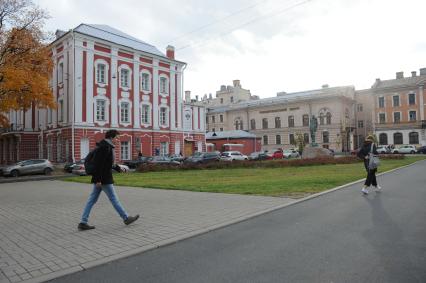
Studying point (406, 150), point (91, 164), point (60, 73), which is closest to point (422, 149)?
point (406, 150)

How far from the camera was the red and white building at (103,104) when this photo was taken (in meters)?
35.3

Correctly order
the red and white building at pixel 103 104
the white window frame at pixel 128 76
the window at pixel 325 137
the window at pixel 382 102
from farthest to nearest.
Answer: the window at pixel 382 102, the window at pixel 325 137, the white window frame at pixel 128 76, the red and white building at pixel 103 104

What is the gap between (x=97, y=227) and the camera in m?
7.09

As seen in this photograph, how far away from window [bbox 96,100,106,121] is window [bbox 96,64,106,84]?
7.32 feet

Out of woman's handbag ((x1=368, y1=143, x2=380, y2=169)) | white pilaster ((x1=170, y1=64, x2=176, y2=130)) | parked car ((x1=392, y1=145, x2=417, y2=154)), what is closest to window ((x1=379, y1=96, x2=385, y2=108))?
parked car ((x1=392, y1=145, x2=417, y2=154))

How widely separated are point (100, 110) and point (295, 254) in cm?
3550

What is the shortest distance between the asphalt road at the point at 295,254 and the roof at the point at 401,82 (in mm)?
67040

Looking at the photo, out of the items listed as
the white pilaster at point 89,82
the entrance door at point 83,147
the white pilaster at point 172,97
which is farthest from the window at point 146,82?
the entrance door at point 83,147

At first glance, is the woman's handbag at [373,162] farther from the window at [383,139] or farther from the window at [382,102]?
the window at [382,102]

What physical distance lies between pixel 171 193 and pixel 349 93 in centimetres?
7058

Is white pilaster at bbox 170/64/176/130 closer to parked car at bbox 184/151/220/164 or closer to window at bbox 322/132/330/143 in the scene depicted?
parked car at bbox 184/151/220/164

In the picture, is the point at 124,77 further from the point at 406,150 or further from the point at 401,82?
the point at 401,82

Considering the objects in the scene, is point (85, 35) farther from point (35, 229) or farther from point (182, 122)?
point (35, 229)

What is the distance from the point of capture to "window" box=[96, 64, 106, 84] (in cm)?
3725
